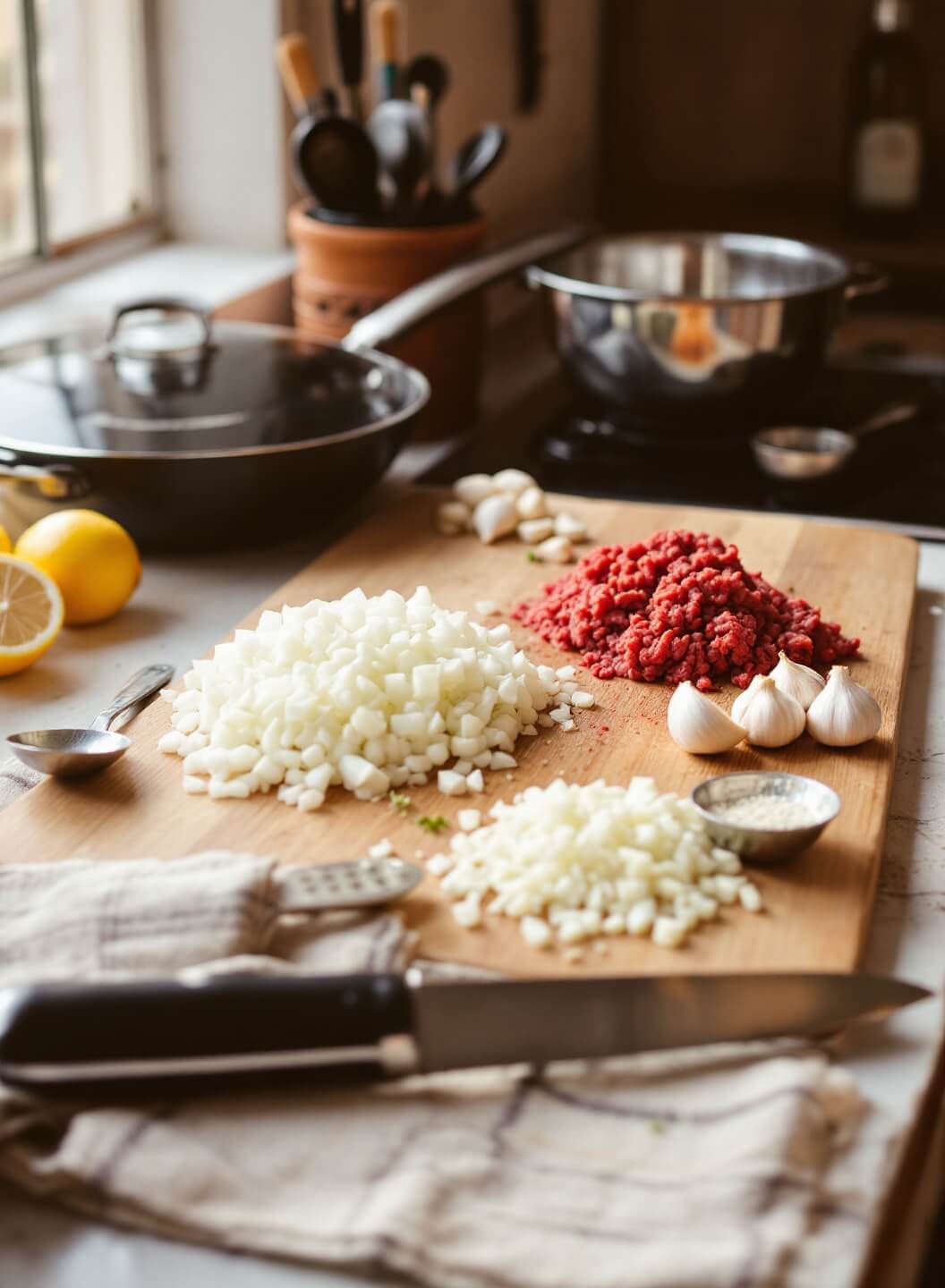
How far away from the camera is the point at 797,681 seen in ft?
3.31

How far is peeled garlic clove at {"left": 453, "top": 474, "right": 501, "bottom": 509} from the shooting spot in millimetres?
1397

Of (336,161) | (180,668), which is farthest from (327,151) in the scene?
(180,668)

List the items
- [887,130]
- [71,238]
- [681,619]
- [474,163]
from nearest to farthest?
[681,619], [474,163], [71,238], [887,130]

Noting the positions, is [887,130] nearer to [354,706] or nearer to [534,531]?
[534,531]

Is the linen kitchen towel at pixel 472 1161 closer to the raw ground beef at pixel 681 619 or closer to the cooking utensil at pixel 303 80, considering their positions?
the raw ground beef at pixel 681 619

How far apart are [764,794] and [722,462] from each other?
78cm

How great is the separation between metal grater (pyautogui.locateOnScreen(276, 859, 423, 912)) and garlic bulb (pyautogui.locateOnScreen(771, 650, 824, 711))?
12.8 inches

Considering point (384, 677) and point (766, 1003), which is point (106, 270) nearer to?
point (384, 677)

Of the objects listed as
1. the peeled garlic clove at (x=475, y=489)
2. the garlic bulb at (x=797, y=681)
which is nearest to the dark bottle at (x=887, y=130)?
the peeled garlic clove at (x=475, y=489)

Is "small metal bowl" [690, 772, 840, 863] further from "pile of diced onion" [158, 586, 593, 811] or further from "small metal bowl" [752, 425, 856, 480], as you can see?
"small metal bowl" [752, 425, 856, 480]

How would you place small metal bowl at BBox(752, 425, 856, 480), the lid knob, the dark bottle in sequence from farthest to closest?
the dark bottle < small metal bowl at BBox(752, 425, 856, 480) < the lid knob

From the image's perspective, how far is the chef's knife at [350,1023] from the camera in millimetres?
654

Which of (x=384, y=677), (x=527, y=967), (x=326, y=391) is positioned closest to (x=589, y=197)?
(x=326, y=391)

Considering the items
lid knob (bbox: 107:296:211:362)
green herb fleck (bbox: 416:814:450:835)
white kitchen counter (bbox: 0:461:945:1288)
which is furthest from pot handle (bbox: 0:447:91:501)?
green herb fleck (bbox: 416:814:450:835)
